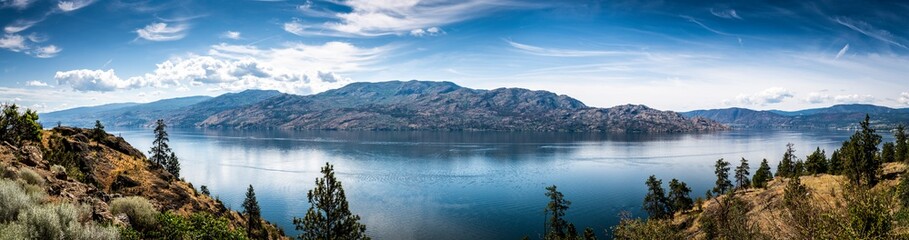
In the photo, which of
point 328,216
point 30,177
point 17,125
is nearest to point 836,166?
point 328,216

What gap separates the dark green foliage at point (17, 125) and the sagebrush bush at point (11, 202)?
24.2m

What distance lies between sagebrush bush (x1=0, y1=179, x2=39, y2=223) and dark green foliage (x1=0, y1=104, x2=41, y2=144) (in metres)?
24.2

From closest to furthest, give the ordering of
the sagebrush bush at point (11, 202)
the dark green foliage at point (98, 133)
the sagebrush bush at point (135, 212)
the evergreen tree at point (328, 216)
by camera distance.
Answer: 1. the sagebrush bush at point (11, 202)
2. the sagebrush bush at point (135, 212)
3. the evergreen tree at point (328, 216)
4. the dark green foliage at point (98, 133)

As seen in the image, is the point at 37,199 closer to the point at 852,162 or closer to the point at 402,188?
the point at 852,162

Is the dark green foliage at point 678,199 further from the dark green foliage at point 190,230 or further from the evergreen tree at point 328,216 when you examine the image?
the dark green foliage at point 190,230

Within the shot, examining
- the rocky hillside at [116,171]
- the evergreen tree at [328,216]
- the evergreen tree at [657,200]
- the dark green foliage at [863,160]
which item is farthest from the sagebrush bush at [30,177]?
the dark green foliage at [863,160]

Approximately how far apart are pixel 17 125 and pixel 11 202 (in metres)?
35.4

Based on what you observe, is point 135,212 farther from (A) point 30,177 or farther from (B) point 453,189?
(B) point 453,189

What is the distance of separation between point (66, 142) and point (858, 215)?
72.6 m

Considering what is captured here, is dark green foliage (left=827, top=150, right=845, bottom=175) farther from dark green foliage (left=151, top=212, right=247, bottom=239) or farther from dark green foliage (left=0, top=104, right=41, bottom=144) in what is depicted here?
dark green foliage (left=0, top=104, right=41, bottom=144)

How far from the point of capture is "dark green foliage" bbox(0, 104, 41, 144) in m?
40.7

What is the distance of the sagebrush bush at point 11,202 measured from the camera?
60.8 ft

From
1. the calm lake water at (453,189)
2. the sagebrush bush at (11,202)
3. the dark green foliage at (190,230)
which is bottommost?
the calm lake water at (453,189)

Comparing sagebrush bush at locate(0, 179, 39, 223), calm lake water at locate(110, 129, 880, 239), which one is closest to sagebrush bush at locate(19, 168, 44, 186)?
sagebrush bush at locate(0, 179, 39, 223)
